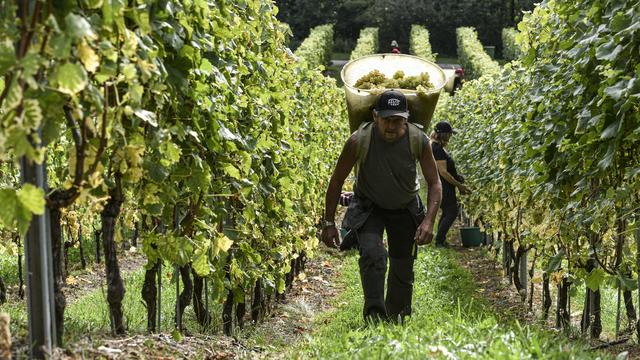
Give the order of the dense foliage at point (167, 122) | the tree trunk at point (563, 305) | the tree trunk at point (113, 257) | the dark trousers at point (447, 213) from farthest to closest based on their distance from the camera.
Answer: the dark trousers at point (447, 213), the tree trunk at point (563, 305), the tree trunk at point (113, 257), the dense foliage at point (167, 122)

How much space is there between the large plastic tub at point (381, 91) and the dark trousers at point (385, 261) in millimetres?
1222

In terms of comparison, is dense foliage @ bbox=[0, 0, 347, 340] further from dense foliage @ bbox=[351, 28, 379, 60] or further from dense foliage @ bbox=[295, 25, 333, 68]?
dense foliage @ bbox=[351, 28, 379, 60]

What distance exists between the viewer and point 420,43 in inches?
1676

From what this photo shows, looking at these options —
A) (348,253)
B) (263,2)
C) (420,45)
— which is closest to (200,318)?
(263,2)

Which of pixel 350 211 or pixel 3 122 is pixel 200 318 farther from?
pixel 3 122

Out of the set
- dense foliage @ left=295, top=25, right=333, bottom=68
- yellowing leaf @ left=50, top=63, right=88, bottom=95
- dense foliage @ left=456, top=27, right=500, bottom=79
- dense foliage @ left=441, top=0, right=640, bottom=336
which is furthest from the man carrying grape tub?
dense foliage @ left=295, top=25, right=333, bottom=68

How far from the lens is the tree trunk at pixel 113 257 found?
4.16 metres

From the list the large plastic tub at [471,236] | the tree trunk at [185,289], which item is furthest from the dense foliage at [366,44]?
the tree trunk at [185,289]

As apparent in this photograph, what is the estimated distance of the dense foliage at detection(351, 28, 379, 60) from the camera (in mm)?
39619

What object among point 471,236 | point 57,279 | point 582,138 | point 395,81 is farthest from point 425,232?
point 471,236

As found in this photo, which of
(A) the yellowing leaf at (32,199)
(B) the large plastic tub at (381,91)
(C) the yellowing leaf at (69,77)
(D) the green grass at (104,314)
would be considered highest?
(B) the large plastic tub at (381,91)

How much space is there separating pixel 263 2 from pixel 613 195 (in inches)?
120

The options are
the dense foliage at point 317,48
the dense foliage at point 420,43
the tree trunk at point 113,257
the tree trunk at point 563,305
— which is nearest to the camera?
the tree trunk at point 113,257

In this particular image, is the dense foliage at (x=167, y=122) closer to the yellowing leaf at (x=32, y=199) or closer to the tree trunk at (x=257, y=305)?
the yellowing leaf at (x=32, y=199)
